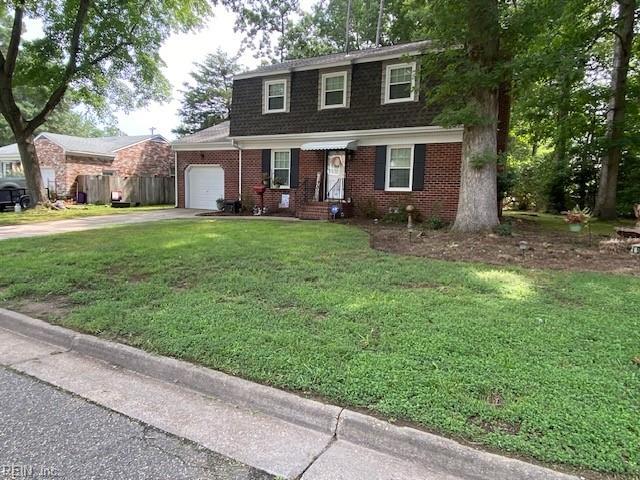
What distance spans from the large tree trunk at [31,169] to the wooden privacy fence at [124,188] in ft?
14.3

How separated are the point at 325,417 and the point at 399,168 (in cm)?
1134

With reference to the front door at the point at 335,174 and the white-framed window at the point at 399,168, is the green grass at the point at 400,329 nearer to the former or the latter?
the white-framed window at the point at 399,168

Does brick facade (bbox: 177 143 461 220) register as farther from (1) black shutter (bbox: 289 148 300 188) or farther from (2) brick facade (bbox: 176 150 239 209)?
(1) black shutter (bbox: 289 148 300 188)

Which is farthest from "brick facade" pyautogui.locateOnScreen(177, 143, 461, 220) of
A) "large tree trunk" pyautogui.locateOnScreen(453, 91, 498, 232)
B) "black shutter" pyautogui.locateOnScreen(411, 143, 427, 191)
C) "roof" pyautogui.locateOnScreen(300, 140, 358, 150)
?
"large tree trunk" pyautogui.locateOnScreen(453, 91, 498, 232)

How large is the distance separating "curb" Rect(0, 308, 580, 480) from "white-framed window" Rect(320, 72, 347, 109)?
474 inches

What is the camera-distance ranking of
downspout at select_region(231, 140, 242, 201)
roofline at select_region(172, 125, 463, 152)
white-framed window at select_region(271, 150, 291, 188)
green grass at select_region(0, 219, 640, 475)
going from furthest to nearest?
downspout at select_region(231, 140, 242, 201) < white-framed window at select_region(271, 150, 291, 188) < roofline at select_region(172, 125, 463, 152) < green grass at select_region(0, 219, 640, 475)

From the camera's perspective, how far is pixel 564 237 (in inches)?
361

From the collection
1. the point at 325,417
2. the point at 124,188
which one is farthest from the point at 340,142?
the point at 124,188

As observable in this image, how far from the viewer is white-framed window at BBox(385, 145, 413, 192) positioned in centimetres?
1290

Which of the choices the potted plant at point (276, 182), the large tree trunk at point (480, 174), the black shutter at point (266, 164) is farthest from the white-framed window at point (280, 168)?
the large tree trunk at point (480, 174)

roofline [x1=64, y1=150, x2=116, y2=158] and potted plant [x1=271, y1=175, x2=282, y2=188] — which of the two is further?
roofline [x1=64, y1=150, x2=116, y2=158]

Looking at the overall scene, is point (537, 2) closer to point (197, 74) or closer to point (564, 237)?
point (564, 237)

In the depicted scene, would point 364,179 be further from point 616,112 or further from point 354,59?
point 616,112

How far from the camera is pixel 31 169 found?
16234 millimetres
